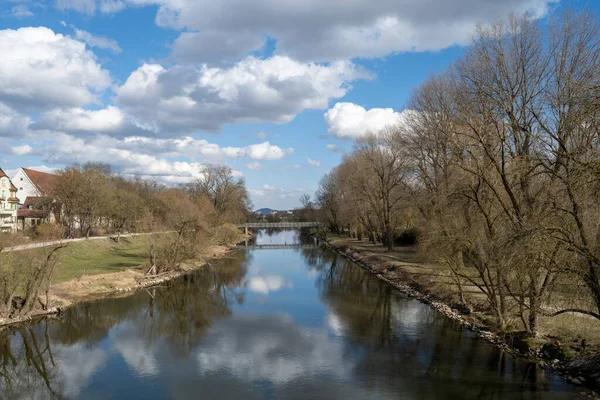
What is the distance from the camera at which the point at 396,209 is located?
4581 cm

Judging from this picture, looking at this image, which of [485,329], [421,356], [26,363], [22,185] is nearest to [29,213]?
[22,185]

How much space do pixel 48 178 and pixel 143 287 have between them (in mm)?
52443

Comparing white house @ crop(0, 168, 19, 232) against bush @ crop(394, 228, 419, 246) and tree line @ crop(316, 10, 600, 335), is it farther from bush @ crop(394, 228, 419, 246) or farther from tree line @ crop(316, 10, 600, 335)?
tree line @ crop(316, 10, 600, 335)

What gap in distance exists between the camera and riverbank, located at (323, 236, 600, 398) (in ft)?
45.7

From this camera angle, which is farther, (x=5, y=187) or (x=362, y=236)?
(x=362, y=236)

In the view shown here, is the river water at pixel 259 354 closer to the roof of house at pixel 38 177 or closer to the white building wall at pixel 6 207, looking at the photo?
the white building wall at pixel 6 207

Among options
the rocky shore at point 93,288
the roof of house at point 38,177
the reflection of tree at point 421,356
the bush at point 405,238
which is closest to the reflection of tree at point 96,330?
the rocky shore at point 93,288

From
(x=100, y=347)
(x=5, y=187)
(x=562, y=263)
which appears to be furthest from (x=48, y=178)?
(x=562, y=263)

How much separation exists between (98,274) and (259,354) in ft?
61.7

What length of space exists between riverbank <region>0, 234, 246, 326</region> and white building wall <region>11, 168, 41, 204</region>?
29640 mm

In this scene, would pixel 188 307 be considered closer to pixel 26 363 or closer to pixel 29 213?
pixel 26 363

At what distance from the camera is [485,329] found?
61.9 ft

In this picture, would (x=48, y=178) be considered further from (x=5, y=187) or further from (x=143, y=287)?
(x=143, y=287)

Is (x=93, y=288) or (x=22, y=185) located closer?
(x=93, y=288)
